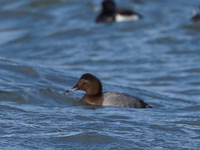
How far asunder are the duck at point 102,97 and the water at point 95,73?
9.4 inches

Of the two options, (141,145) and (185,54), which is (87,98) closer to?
(141,145)

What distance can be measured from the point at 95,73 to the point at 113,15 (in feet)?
25.4

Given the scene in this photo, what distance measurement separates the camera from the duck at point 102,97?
10742 mm

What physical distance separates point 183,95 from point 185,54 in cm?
458

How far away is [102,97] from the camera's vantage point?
10.9 m

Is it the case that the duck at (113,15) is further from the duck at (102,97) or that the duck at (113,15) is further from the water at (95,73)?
the duck at (102,97)

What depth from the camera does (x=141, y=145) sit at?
782 cm

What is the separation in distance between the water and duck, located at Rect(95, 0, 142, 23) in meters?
0.44

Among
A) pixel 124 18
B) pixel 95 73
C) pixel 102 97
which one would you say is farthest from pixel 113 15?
pixel 102 97

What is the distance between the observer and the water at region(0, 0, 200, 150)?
8.17 meters

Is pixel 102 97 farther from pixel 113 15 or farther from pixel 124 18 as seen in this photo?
pixel 113 15

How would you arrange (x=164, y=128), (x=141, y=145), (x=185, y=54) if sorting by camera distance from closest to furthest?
(x=141, y=145)
(x=164, y=128)
(x=185, y=54)

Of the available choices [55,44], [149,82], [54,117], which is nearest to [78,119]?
[54,117]

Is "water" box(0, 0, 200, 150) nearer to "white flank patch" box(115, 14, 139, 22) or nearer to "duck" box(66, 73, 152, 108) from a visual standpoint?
"duck" box(66, 73, 152, 108)
